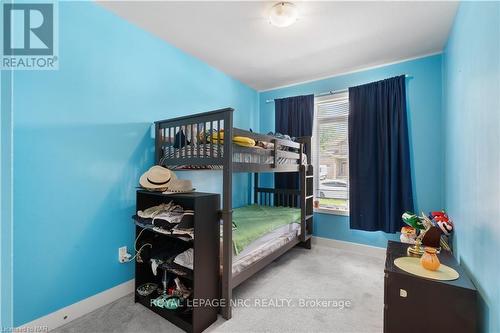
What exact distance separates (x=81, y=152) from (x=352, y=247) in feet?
10.8

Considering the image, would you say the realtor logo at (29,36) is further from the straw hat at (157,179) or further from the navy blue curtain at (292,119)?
the navy blue curtain at (292,119)

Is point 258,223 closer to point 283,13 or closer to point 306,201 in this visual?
point 306,201

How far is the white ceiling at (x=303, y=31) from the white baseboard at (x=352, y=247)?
2.41 m

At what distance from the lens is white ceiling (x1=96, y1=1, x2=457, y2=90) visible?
74.2 inches

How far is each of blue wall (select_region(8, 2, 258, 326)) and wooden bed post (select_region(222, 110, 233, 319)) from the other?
0.98 metres

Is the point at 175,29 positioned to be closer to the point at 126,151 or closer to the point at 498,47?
the point at 126,151

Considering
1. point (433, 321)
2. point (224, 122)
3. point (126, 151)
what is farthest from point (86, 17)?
point (433, 321)

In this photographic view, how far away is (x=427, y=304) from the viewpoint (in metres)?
1.24

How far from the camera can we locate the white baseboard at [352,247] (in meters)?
2.96

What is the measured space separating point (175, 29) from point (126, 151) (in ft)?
4.16

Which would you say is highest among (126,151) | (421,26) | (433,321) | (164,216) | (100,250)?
(421,26)

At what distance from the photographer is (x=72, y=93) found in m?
1.72

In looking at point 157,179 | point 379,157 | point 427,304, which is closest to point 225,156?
point 157,179

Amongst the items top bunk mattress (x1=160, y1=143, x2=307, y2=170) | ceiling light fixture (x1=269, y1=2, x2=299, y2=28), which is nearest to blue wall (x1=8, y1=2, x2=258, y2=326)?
top bunk mattress (x1=160, y1=143, x2=307, y2=170)
